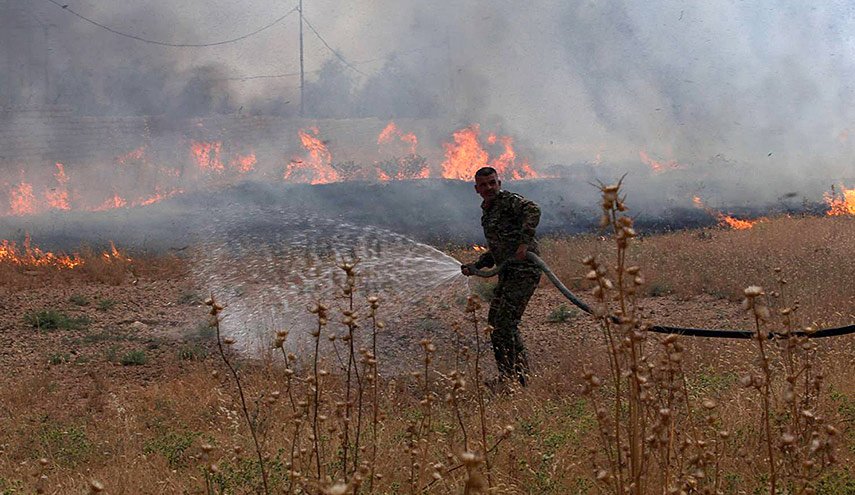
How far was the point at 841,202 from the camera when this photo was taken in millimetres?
18953

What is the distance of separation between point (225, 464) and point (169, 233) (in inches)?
509

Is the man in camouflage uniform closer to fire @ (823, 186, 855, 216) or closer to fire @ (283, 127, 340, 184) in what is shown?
fire @ (823, 186, 855, 216)

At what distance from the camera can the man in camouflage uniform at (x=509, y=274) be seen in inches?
225

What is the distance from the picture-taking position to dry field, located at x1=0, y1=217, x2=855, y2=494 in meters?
2.82

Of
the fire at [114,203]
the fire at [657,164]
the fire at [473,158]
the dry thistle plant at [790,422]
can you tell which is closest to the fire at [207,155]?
the fire at [114,203]

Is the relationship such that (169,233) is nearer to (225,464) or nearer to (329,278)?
(329,278)

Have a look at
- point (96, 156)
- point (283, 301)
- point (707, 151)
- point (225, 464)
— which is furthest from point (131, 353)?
point (707, 151)

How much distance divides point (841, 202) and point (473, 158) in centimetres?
1051

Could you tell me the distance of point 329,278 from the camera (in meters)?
10.7

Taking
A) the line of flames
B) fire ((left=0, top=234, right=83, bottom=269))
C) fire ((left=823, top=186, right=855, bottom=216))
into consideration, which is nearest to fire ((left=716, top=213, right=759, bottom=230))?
fire ((left=823, top=186, right=855, bottom=216))

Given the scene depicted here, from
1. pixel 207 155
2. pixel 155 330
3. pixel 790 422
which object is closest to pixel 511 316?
pixel 790 422

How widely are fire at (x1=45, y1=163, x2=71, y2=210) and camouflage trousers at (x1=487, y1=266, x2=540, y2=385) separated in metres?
15.8

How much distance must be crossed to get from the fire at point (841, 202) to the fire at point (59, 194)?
18.8 meters

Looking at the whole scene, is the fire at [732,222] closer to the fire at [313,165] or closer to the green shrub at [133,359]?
the fire at [313,165]
